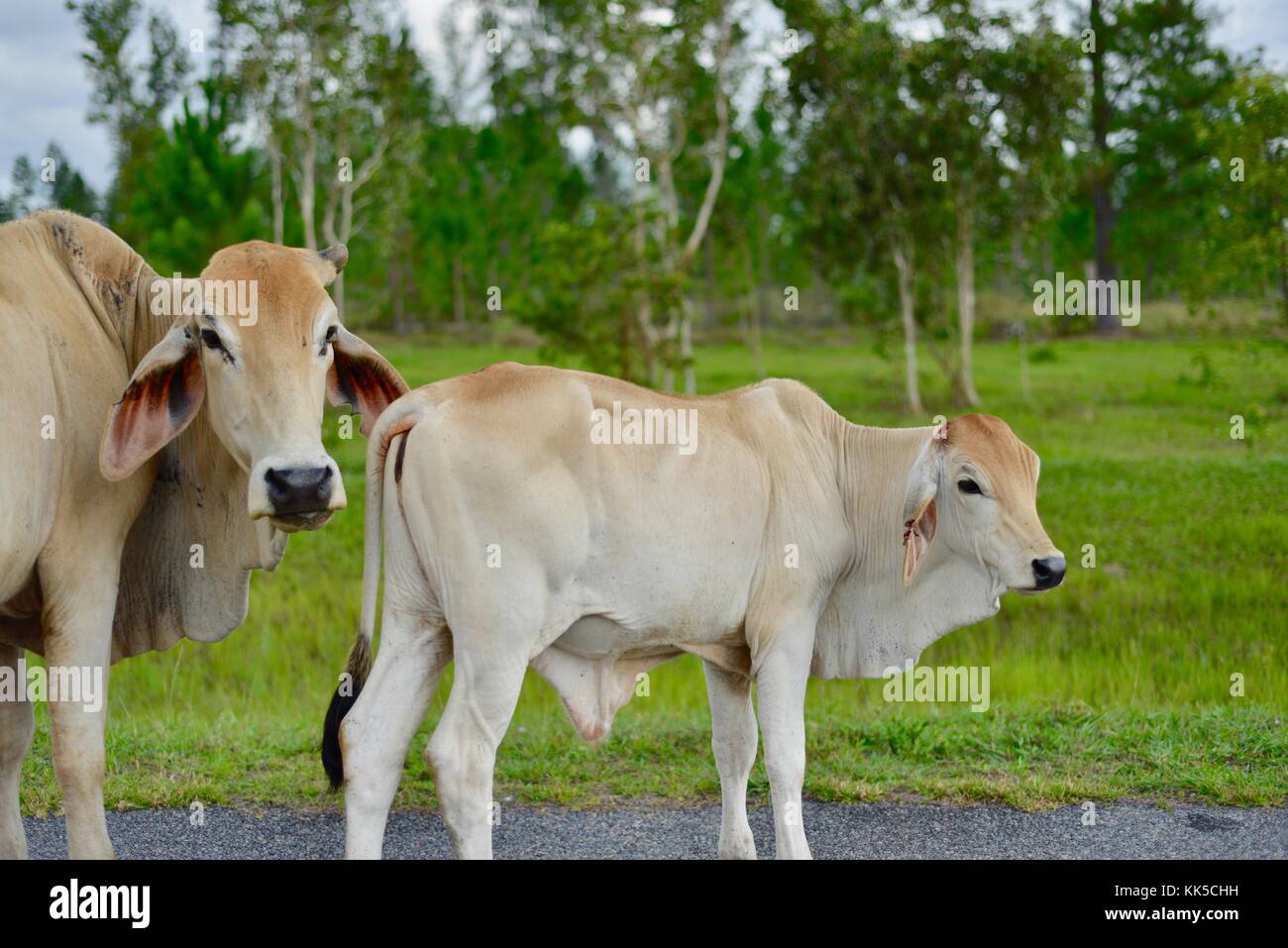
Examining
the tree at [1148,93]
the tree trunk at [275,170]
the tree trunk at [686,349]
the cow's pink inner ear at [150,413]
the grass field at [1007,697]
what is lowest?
the grass field at [1007,697]

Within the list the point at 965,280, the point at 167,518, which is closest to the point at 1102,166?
the point at 965,280

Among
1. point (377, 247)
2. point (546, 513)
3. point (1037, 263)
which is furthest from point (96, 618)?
point (1037, 263)

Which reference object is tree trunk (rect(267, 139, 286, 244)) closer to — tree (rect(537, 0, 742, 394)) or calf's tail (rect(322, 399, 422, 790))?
tree (rect(537, 0, 742, 394))

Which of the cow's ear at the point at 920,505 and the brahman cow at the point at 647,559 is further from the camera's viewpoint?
the cow's ear at the point at 920,505

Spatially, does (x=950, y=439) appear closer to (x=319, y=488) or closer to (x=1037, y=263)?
(x=319, y=488)

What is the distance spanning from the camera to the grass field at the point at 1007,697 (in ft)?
18.8

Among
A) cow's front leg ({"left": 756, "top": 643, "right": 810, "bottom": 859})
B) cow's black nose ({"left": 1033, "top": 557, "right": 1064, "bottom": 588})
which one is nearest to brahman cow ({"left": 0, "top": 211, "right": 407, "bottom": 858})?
cow's front leg ({"left": 756, "top": 643, "right": 810, "bottom": 859})

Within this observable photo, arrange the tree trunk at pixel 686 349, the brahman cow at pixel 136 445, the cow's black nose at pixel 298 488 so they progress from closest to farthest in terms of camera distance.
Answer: the cow's black nose at pixel 298 488 < the brahman cow at pixel 136 445 < the tree trunk at pixel 686 349

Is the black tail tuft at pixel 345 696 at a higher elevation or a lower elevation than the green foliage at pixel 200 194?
lower

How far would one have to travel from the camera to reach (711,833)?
5.20 m

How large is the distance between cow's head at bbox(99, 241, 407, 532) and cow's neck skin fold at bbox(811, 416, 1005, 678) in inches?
77.0

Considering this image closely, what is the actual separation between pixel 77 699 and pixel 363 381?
1484mm

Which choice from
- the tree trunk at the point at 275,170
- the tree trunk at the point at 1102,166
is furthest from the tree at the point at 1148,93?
the tree trunk at the point at 275,170

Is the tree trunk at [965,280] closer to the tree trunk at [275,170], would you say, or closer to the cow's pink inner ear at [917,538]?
the tree trunk at [275,170]
